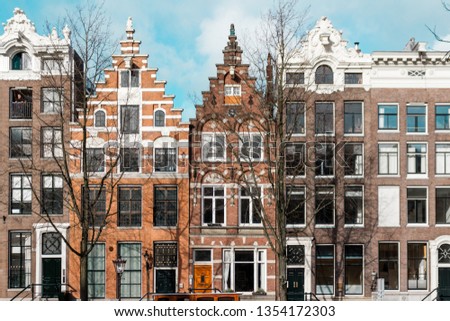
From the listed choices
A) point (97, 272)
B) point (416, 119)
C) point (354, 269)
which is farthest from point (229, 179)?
point (416, 119)

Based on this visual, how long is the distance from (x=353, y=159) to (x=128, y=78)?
41.5ft

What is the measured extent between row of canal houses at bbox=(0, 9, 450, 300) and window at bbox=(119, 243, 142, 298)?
74 mm

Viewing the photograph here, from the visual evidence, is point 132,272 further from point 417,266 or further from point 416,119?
point 416,119

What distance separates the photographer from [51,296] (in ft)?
110

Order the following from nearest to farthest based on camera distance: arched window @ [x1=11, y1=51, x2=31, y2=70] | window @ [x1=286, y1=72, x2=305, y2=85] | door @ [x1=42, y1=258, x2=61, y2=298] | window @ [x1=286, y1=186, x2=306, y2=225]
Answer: window @ [x1=286, y1=72, x2=305, y2=85], door @ [x1=42, y1=258, x2=61, y2=298], window @ [x1=286, y1=186, x2=306, y2=225], arched window @ [x1=11, y1=51, x2=31, y2=70]

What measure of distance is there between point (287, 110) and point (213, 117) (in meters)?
3.92

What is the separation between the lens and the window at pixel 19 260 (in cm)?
3375

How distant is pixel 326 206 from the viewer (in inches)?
1337

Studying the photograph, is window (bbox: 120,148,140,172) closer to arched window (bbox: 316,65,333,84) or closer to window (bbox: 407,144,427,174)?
arched window (bbox: 316,65,333,84)

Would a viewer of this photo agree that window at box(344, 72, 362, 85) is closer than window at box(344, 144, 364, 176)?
No

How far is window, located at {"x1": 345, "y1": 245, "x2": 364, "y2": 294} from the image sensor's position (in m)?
33.8

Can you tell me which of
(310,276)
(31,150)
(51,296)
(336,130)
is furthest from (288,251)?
(31,150)

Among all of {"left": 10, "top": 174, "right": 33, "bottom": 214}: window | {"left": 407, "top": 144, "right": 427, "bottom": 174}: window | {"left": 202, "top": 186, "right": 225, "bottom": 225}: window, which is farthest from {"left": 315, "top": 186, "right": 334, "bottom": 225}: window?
{"left": 10, "top": 174, "right": 33, "bottom": 214}: window

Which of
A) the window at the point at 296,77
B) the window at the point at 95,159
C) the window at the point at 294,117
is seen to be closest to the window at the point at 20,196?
the window at the point at 95,159
